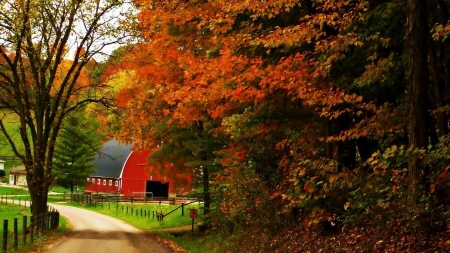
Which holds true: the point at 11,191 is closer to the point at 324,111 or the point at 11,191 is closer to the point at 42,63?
the point at 42,63

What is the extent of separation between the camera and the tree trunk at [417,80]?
7.41 meters

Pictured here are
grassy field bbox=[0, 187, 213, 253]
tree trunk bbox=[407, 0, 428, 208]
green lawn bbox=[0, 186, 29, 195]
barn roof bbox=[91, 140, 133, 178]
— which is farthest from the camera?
green lawn bbox=[0, 186, 29, 195]

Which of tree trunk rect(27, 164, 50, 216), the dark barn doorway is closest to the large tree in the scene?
tree trunk rect(27, 164, 50, 216)

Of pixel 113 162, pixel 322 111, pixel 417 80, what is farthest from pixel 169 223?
pixel 113 162

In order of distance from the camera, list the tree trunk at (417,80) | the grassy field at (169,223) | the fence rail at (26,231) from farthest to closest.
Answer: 1. the grassy field at (169,223)
2. the fence rail at (26,231)
3. the tree trunk at (417,80)

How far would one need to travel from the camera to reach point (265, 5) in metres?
9.77

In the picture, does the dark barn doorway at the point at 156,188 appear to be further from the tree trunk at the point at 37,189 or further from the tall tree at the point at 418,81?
the tall tree at the point at 418,81

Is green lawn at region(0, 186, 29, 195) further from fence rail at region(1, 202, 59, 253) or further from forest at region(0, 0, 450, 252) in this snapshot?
forest at region(0, 0, 450, 252)

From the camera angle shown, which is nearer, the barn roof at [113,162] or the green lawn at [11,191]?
the barn roof at [113,162]

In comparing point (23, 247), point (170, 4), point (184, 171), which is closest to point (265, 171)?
point (170, 4)

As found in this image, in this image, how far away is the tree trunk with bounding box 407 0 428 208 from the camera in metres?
7.41

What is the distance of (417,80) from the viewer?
7.51 metres

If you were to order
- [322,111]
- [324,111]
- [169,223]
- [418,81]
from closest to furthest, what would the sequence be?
1. [418,81]
2. [324,111]
3. [322,111]
4. [169,223]

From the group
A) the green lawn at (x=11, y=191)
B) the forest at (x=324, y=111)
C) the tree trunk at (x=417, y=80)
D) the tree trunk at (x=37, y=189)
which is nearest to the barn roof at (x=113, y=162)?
the green lawn at (x=11, y=191)
